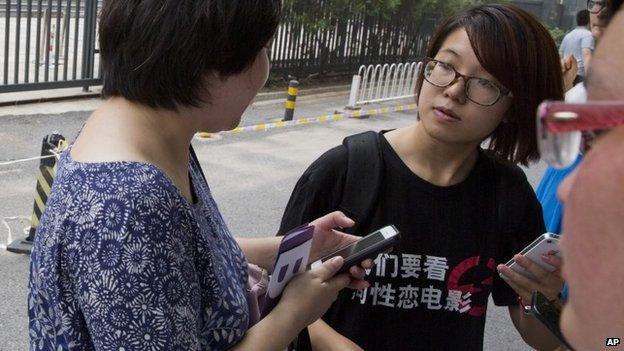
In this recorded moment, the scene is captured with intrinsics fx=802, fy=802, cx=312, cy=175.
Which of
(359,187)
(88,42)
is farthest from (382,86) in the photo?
(359,187)

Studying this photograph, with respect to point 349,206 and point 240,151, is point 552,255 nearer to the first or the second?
point 349,206

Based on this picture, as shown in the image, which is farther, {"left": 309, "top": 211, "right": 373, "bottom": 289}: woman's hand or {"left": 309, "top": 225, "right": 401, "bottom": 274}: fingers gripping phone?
{"left": 309, "top": 211, "right": 373, "bottom": 289}: woman's hand

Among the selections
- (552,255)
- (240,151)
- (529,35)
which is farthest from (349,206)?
(240,151)

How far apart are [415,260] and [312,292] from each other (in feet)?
1.60

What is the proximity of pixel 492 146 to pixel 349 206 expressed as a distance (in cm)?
56

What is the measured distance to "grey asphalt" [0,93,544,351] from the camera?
16.4 feet

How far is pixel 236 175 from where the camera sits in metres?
7.55

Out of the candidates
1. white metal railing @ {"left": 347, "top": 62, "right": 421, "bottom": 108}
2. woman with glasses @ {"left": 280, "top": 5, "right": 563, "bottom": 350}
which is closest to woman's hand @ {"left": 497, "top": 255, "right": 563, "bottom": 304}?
woman with glasses @ {"left": 280, "top": 5, "right": 563, "bottom": 350}

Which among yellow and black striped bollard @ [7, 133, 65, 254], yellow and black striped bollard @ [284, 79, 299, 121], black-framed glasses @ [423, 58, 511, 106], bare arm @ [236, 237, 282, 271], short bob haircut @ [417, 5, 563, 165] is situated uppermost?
short bob haircut @ [417, 5, 563, 165]

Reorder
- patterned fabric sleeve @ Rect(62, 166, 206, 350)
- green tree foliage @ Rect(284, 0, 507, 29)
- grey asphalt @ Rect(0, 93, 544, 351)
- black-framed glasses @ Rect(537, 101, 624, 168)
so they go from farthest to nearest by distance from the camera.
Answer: green tree foliage @ Rect(284, 0, 507, 29), grey asphalt @ Rect(0, 93, 544, 351), patterned fabric sleeve @ Rect(62, 166, 206, 350), black-framed glasses @ Rect(537, 101, 624, 168)

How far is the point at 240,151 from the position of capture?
844cm

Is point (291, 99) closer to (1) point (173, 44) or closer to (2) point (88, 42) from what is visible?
(2) point (88, 42)

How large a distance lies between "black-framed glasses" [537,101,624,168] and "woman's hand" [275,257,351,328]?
3.63 ft

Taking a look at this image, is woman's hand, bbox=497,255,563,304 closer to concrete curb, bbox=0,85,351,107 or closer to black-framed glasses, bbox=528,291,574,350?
black-framed glasses, bbox=528,291,574,350
